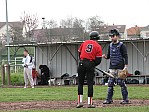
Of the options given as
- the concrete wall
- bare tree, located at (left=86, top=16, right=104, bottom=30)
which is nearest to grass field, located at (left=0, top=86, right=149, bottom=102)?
the concrete wall

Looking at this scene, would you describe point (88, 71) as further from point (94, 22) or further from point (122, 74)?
point (94, 22)

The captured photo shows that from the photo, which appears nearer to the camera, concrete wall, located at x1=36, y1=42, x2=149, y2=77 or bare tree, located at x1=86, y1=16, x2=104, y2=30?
concrete wall, located at x1=36, y1=42, x2=149, y2=77

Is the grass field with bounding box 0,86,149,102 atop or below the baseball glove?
below

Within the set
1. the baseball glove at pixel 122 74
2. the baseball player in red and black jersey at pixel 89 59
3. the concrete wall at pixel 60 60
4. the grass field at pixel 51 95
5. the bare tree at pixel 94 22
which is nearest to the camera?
the baseball player in red and black jersey at pixel 89 59

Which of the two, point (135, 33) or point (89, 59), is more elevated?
point (135, 33)

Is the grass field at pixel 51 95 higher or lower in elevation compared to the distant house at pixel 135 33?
lower

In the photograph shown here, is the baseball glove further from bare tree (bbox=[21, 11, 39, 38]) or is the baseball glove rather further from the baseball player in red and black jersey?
bare tree (bbox=[21, 11, 39, 38])

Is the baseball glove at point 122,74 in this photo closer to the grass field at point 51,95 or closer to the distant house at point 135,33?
the grass field at point 51,95

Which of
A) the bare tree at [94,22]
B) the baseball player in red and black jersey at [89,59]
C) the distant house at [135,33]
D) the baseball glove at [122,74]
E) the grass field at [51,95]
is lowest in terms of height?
the grass field at [51,95]

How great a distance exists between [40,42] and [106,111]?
1892 cm

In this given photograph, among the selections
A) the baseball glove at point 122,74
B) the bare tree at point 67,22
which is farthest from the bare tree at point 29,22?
the baseball glove at point 122,74

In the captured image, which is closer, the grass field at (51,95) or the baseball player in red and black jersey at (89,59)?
the baseball player in red and black jersey at (89,59)

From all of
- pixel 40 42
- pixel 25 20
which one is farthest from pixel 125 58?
pixel 25 20

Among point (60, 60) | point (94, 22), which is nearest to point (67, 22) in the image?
point (94, 22)
